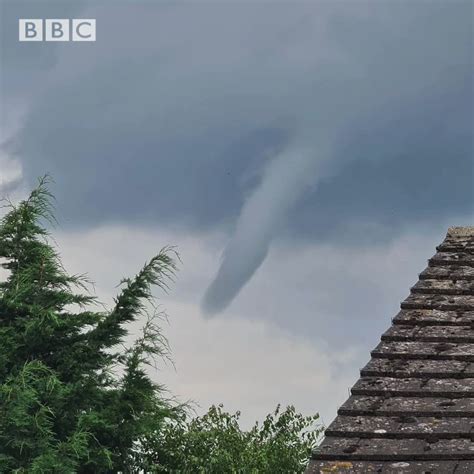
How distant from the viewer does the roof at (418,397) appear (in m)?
5.07

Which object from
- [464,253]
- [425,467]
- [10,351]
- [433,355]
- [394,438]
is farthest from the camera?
[10,351]

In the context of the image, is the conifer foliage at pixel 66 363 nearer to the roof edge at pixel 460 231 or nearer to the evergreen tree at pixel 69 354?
the evergreen tree at pixel 69 354

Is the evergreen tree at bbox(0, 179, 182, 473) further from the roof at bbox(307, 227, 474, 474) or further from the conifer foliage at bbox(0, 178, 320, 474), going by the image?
the roof at bbox(307, 227, 474, 474)

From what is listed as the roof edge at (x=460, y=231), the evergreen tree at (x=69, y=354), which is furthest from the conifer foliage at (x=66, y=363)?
the roof edge at (x=460, y=231)

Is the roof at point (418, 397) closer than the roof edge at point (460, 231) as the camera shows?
Yes

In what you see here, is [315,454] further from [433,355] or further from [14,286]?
[14,286]

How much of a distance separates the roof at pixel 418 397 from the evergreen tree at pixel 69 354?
7.70m

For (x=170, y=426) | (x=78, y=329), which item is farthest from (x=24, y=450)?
(x=170, y=426)

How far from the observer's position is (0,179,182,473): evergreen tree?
13969 mm

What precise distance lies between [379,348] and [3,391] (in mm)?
8230

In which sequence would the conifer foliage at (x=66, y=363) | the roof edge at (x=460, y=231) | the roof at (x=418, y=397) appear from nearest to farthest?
the roof at (x=418, y=397) → the roof edge at (x=460, y=231) → the conifer foliage at (x=66, y=363)

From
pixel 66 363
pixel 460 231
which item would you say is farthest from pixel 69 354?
pixel 460 231

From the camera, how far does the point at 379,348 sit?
639 centimetres

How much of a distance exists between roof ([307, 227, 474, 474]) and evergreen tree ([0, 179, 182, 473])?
7695mm
